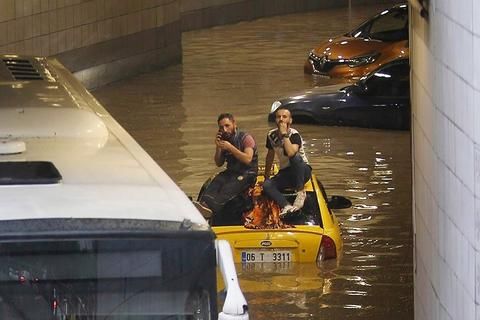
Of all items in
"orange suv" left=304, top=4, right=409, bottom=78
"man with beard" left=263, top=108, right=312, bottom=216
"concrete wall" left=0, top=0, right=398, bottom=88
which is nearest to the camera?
"man with beard" left=263, top=108, right=312, bottom=216

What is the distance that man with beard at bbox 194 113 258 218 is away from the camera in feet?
49.2

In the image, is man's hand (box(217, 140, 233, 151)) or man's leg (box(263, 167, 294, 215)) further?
man's hand (box(217, 140, 233, 151))

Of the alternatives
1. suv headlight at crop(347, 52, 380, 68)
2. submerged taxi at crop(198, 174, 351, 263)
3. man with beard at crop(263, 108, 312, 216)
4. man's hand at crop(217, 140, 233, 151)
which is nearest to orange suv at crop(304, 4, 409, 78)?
suv headlight at crop(347, 52, 380, 68)

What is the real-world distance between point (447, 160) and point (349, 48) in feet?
71.4

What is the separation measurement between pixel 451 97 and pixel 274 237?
21.7ft

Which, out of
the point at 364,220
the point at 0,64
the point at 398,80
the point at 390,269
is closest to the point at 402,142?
the point at 398,80

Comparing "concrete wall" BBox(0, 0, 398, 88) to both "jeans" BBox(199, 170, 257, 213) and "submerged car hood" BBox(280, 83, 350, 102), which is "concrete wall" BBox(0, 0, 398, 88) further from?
"jeans" BBox(199, 170, 257, 213)

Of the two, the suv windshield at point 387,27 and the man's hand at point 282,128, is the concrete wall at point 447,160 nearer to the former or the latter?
the man's hand at point 282,128

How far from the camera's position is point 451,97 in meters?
7.75

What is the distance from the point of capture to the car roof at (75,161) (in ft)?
20.5

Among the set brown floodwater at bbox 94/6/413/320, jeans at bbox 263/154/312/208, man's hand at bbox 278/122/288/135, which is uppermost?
man's hand at bbox 278/122/288/135

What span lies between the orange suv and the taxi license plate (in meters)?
14.4

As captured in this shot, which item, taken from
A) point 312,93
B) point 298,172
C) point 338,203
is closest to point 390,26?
point 312,93

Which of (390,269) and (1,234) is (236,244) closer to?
(390,269)
